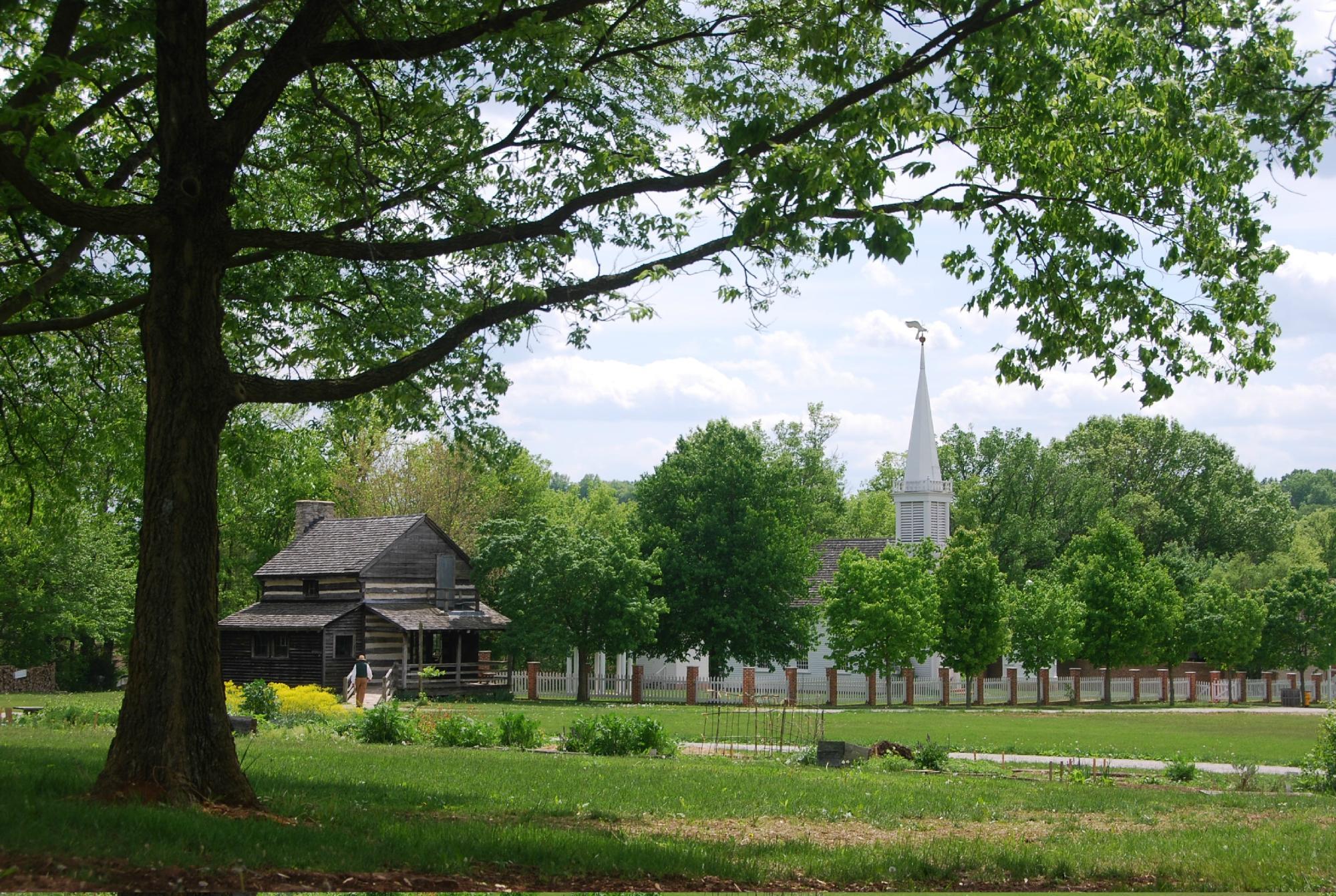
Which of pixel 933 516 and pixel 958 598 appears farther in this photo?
pixel 933 516

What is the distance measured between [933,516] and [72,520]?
44.8m

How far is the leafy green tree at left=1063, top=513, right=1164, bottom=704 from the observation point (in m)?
50.8

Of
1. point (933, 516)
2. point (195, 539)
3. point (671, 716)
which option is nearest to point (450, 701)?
point (671, 716)

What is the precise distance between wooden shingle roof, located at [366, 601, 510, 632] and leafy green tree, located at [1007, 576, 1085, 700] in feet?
67.4

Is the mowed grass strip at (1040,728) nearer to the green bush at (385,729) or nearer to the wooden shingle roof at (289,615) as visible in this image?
the green bush at (385,729)

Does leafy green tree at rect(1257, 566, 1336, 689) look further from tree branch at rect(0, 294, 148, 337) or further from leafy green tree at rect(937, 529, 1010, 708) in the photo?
tree branch at rect(0, 294, 148, 337)

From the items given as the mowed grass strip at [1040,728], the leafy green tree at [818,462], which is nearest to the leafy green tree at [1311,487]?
the leafy green tree at [818,462]

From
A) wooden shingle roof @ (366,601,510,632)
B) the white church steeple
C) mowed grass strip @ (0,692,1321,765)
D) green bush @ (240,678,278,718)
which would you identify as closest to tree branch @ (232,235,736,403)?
mowed grass strip @ (0,692,1321,765)

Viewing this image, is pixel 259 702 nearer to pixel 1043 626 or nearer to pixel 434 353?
pixel 434 353

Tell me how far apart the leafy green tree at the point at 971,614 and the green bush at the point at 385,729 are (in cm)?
2789

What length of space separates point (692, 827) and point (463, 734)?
11.4m

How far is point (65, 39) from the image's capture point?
11.7m

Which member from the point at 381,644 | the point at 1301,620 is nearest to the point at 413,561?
the point at 381,644

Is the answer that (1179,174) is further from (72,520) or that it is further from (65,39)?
(72,520)
